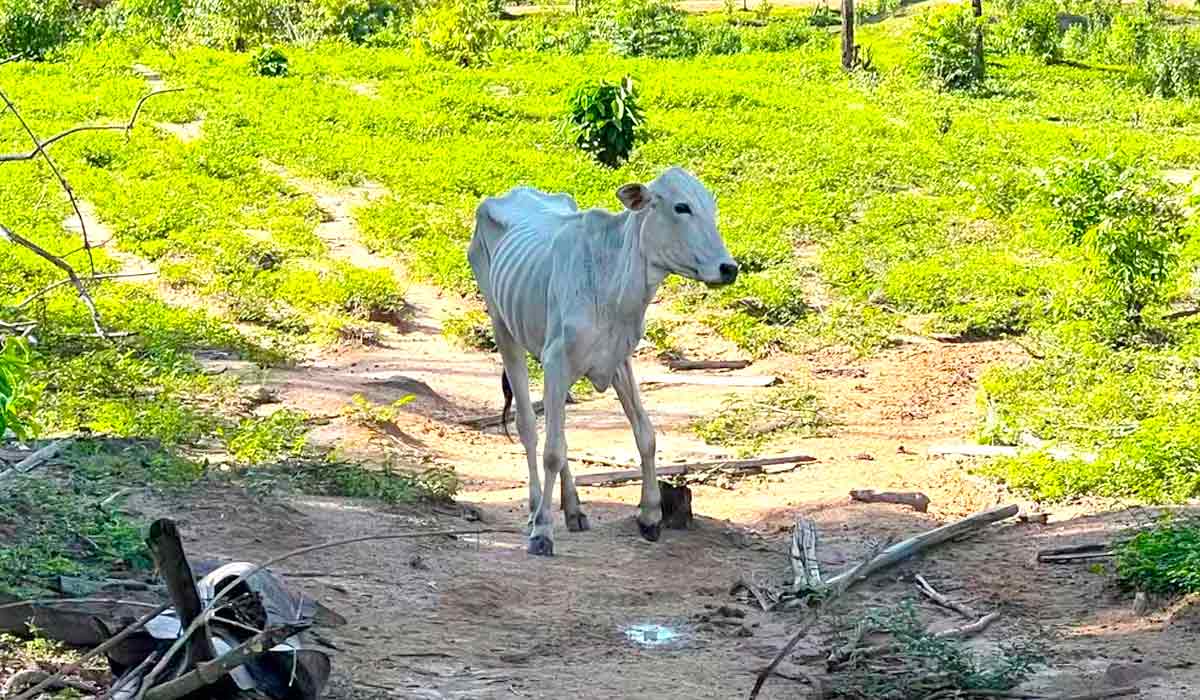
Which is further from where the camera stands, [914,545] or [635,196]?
[914,545]

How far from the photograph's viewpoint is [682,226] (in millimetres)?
7047

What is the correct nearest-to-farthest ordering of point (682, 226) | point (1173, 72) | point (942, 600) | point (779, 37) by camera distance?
1. point (942, 600)
2. point (682, 226)
3. point (1173, 72)
4. point (779, 37)

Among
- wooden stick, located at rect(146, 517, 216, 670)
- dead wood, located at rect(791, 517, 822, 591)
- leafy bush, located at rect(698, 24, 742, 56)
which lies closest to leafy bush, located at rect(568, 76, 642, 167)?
dead wood, located at rect(791, 517, 822, 591)

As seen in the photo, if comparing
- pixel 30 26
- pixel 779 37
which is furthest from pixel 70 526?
pixel 779 37

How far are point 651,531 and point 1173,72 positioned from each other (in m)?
19.4

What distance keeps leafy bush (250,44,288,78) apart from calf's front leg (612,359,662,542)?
52.0ft

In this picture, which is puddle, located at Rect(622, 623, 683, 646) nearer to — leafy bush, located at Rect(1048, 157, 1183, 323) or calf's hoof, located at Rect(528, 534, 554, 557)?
calf's hoof, located at Rect(528, 534, 554, 557)

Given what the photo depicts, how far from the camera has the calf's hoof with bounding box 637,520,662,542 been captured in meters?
7.61

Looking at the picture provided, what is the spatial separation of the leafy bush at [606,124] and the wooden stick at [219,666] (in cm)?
1396

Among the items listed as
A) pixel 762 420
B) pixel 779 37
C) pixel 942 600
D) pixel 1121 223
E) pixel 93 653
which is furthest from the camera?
pixel 779 37

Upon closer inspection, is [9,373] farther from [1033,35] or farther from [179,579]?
[1033,35]

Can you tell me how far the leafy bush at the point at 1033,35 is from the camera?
29.0 meters

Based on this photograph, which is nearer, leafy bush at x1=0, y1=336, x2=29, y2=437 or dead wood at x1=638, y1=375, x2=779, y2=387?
leafy bush at x1=0, y1=336, x2=29, y2=437

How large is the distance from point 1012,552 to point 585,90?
1186 centimetres
